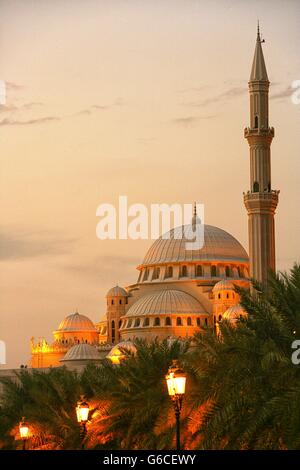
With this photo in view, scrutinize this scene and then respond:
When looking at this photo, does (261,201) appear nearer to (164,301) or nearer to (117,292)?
(164,301)

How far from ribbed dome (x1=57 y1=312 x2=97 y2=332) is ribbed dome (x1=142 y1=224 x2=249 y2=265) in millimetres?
5796

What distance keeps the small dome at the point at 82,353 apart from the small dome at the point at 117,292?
27.4 feet

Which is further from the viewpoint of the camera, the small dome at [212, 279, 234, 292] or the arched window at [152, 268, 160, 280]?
the arched window at [152, 268, 160, 280]

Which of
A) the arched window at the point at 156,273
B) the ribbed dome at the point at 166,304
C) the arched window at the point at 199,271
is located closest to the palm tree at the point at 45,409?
the ribbed dome at the point at 166,304

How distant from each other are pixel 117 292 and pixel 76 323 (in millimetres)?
3614

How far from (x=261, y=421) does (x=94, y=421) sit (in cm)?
903

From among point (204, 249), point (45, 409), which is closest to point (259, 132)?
point (204, 249)

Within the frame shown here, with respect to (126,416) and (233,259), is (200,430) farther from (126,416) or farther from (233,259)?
(233,259)

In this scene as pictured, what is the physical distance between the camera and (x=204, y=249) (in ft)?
311

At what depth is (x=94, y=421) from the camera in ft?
102

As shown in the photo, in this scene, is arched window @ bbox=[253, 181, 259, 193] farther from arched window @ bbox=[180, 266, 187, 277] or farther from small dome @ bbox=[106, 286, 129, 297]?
small dome @ bbox=[106, 286, 129, 297]

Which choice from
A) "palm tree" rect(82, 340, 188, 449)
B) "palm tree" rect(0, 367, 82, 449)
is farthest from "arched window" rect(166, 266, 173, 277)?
"palm tree" rect(82, 340, 188, 449)

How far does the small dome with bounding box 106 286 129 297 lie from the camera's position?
95.8 metres
